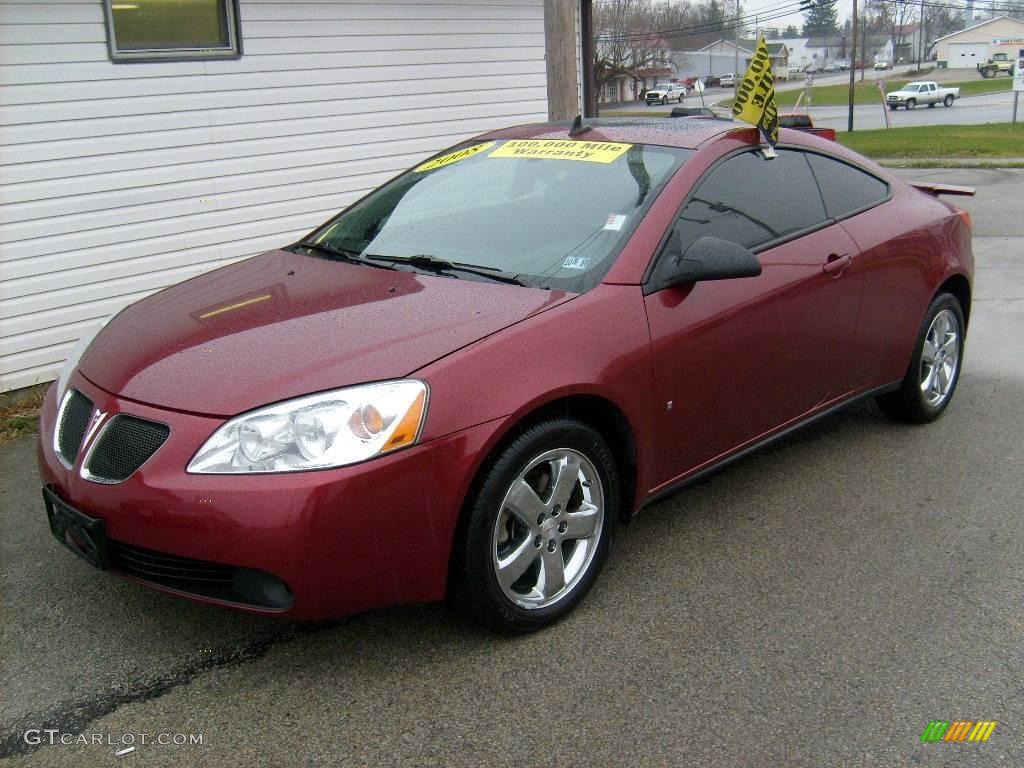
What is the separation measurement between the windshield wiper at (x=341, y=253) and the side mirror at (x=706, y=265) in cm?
101

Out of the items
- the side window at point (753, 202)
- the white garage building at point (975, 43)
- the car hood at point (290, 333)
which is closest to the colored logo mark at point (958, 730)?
the car hood at point (290, 333)

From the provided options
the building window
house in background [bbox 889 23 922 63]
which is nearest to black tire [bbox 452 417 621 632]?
the building window

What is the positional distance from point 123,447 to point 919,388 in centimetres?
372

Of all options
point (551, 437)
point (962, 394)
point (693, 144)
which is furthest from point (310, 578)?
point (962, 394)

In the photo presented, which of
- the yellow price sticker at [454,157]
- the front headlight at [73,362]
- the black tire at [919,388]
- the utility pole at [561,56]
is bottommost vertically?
the black tire at [919,388]

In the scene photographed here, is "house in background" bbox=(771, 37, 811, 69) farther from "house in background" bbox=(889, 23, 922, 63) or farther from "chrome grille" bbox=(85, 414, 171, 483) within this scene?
"chrome grille" bbox=(85, 414, 171, 483)

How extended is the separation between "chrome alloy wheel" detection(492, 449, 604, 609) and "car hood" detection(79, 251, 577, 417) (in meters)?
0.48

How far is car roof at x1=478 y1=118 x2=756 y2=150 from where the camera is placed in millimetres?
4129

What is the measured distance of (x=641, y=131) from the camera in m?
4.30

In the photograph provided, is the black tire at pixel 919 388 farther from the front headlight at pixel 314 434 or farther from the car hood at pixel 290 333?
the front headlight at pixel 314 434

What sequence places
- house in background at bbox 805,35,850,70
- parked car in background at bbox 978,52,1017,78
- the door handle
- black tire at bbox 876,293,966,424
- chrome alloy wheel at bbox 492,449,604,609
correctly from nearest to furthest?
1. chrome alloy wheel at bbox 492,449,604,609
2. the door handle
3. black tire at bbox 876,293,966,424
4. parked car in background at bbox 978,52,1017,78
5. house in background at bbox 805,35,850,70

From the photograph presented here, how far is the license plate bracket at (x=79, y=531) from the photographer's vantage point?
2.96 meters

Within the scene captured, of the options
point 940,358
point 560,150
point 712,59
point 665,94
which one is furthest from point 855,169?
point 712,59

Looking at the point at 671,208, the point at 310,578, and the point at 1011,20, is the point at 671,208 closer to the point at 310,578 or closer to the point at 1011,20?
the point at 310,578
